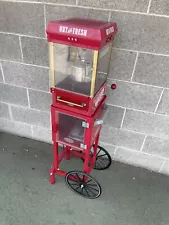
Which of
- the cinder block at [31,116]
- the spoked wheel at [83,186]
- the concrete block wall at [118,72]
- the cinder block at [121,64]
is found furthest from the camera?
the cinder block at [31,116]

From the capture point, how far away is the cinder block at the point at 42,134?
2204 mm

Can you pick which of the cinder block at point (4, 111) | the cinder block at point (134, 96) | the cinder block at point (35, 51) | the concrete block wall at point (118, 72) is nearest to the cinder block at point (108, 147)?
the concrete block wall at point (118, 72)

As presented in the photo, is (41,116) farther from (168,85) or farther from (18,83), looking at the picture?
(168,85)

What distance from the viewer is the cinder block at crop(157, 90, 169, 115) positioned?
158 cm

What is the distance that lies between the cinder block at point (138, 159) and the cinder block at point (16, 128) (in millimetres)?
1075

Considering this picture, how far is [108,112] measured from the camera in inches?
71.5

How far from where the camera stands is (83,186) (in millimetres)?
1707

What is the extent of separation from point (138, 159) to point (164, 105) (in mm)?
698

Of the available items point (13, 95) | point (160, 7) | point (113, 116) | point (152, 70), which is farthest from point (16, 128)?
point (160, 7)

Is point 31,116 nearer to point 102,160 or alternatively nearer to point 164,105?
point 102,160

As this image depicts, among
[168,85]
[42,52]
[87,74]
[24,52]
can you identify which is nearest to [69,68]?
[87,74]

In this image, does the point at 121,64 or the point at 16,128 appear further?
the point at 16,128

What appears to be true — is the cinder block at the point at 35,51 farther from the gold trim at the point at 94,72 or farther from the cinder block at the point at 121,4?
the gold trim at the point at 94,72

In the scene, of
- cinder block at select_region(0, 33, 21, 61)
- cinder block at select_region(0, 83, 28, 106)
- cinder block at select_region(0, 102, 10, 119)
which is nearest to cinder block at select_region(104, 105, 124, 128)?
cinder block at select_region(0, 83, 28, 106)
